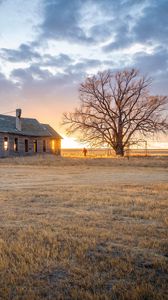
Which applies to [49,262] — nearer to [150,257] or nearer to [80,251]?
[80,251]

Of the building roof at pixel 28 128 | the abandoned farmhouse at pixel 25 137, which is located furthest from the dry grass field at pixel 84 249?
the building roof at pixel 28 128

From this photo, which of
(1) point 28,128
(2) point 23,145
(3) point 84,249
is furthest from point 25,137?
(3) point 84,249

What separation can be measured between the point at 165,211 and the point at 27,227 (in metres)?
3.87

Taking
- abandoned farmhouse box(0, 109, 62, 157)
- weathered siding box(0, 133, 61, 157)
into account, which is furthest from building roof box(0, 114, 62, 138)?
weathered siding box(0, 133, 61, 157)

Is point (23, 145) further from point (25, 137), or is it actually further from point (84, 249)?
point (84, 249)

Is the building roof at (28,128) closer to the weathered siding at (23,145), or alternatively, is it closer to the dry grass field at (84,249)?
the weathered siding at (23,145)

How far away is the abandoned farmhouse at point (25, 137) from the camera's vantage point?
44.1m

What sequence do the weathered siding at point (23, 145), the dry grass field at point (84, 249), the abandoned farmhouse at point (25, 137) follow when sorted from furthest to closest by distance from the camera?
the abandoned farmhouse at point (25, 137), the weathered siding at point (23, 145), the dry grass field at point (84, 249)

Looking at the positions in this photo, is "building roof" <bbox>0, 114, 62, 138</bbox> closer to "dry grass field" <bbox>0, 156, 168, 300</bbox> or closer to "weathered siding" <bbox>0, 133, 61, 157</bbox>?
"weathered siding" <bbox>0, 133, 61, 157</bbox>

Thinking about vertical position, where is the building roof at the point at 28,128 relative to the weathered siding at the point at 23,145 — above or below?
above

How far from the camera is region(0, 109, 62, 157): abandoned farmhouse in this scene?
44.1 meters

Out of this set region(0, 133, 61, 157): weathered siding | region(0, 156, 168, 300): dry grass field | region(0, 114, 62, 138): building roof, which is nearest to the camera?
region(0, 156, 168, 300): dry grass field

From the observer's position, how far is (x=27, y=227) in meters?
7.38

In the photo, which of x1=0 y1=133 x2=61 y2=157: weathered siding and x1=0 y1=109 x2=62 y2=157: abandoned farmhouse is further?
x1=0 y1=109 x2=62 y2=157: abandoned farmhouse
